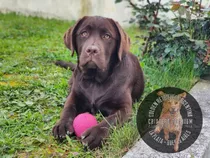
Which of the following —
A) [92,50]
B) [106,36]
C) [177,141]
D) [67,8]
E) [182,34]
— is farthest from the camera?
[67,8]

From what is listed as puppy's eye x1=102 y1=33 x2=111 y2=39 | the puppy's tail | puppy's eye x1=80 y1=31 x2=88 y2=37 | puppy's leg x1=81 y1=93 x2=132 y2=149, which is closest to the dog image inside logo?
puppy's leg x1=81 y1=93 x2=132 y2=149

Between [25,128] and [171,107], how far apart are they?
121 centimetres

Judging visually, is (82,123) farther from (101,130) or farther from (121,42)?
(121,42)

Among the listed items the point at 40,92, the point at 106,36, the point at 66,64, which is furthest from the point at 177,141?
the point at 66,64

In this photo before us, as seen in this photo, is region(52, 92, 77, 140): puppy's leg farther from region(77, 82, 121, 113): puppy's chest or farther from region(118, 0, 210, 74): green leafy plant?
region(118, 0, 210, 74): green leafy plant

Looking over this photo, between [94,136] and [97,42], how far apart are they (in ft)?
2.74

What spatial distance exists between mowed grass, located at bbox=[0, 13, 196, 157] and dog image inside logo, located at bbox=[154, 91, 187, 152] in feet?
0.68

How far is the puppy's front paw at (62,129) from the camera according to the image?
108 inches

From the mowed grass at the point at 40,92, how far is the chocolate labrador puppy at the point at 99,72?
187 mm

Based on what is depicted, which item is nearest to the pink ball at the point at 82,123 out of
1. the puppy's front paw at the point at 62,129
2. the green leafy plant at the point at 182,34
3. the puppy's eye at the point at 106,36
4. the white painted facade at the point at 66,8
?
the puppy's front paw at the point at 62,129

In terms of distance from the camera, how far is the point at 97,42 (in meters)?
3.03

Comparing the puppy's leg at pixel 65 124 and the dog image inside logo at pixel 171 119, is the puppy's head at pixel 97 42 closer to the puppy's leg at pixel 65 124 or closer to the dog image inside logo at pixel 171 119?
the puppy's leg at pixel 65 124

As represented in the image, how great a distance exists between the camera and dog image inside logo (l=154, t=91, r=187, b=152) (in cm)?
263

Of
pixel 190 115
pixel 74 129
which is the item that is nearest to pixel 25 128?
pixel 74 129
